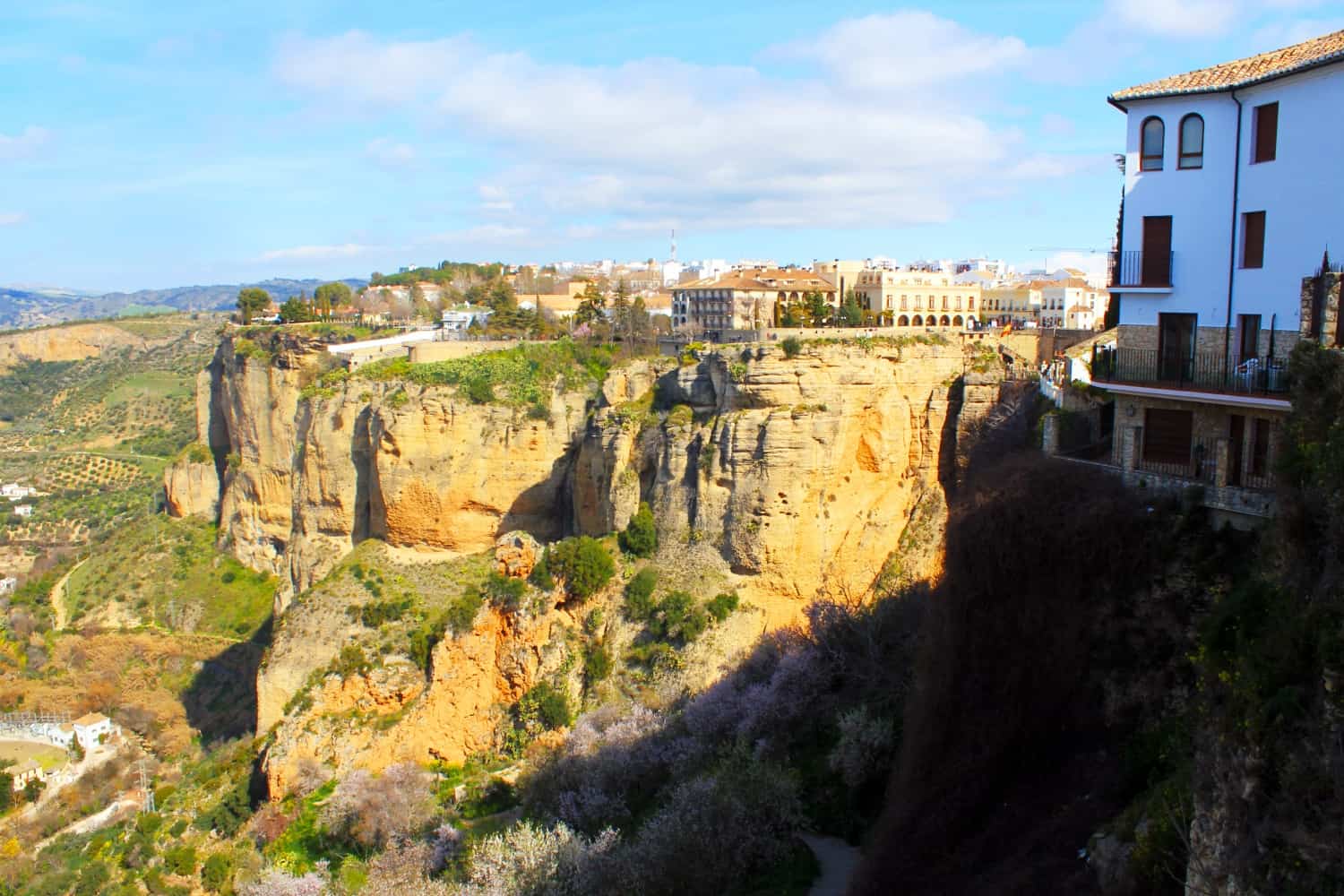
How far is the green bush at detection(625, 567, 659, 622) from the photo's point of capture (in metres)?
19.6

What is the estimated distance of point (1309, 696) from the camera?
6355 millimetres

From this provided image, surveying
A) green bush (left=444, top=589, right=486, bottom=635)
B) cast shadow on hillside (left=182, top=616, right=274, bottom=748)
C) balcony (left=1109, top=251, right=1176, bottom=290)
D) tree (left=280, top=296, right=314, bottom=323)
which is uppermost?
balcony (left=1109, top=251, right=1176, bottom=290)

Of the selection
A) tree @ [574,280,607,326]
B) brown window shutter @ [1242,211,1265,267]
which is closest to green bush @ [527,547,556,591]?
brown window shutter @ [1242,211,1265,267]

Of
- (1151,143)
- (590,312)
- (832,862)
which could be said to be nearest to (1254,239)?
(1151,143)

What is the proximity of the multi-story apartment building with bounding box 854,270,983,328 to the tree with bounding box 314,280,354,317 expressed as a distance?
76.4ft

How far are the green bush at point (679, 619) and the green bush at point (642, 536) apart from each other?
135cm

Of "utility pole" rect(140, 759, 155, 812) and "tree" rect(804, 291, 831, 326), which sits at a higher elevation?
"tree" rect(804, 291, 831, 326)

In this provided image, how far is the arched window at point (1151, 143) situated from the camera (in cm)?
1253

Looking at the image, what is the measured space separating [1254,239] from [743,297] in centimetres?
2702

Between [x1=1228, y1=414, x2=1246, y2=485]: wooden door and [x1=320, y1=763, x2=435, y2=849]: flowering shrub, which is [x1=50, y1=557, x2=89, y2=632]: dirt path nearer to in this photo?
[x1=320, y1=763, x2=435, y2=849]: flowering shrub

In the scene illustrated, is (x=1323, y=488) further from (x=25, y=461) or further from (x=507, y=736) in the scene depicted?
(x=25, y=461)

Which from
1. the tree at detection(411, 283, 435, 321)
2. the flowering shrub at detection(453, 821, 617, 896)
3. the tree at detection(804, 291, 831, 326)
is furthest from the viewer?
the tree at detection(411, 283, 435, 321)

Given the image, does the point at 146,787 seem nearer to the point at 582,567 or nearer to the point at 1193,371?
the point at 582,567

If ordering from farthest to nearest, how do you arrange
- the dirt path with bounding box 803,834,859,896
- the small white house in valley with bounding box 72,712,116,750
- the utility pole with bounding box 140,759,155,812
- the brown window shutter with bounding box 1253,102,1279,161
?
the small white house in valley with bounding box 72,712,116,750, the utility pole with bounding box 140,759,155,812, the dirt path with bounding box 803,834,859,896, the brown window shutter with bounding box 1253,102,1279,161
